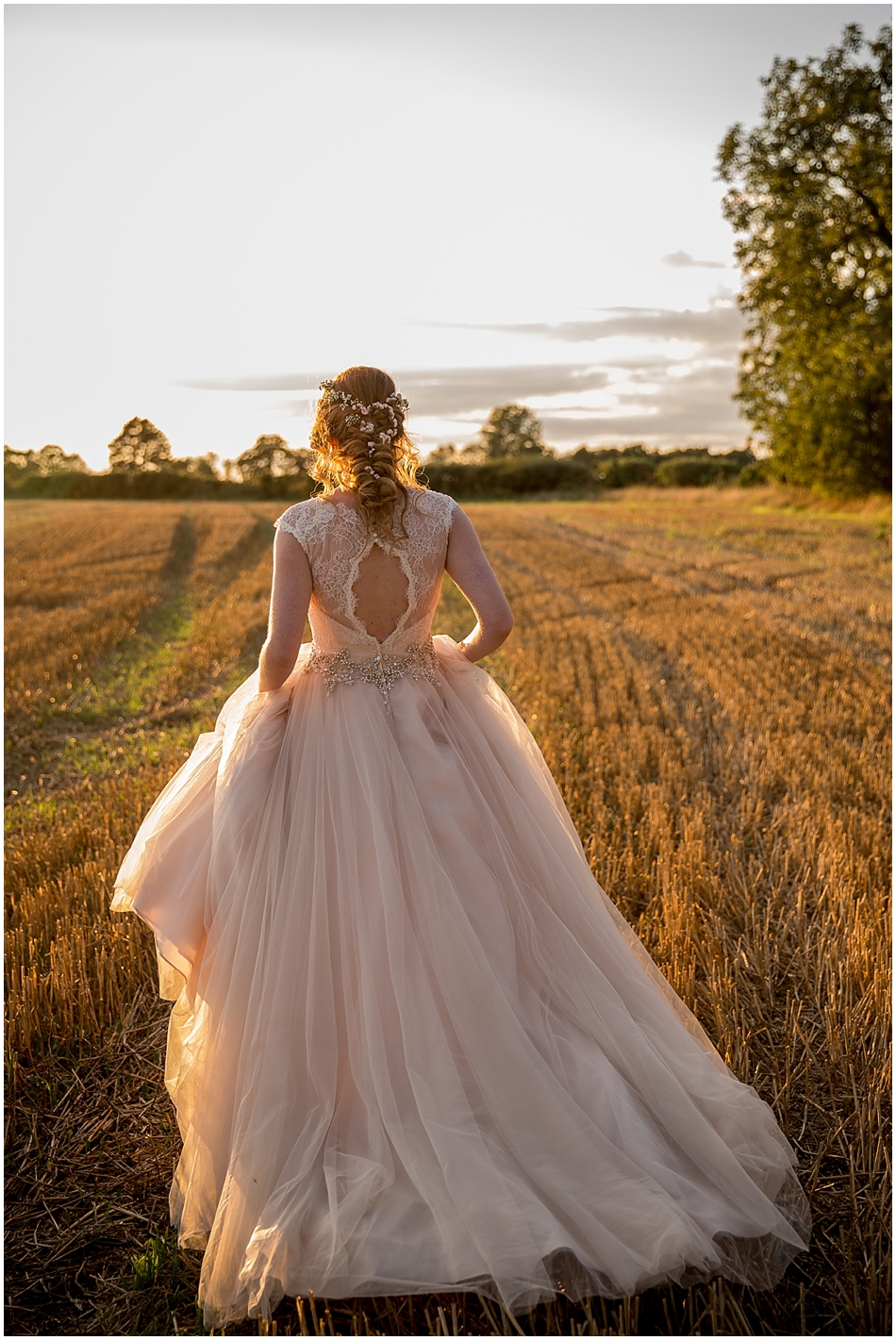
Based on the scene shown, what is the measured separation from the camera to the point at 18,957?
414cm

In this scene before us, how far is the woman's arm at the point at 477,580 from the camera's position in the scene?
3.22 metres

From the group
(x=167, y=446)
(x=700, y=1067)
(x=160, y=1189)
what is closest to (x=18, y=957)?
(x=160, y=1189)

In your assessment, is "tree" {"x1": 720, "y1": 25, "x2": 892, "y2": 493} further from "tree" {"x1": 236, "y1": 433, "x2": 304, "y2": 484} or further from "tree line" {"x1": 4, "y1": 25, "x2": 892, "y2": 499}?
"tree" {"x1": 236, "y1": 433, "x2": 304, "y2": 484}

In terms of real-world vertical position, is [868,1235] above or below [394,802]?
below

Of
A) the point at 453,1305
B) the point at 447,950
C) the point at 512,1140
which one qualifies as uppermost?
the point at 447,950

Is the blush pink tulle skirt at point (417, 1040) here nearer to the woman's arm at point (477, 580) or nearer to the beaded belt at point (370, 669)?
the beaded belt at point (370, 669)

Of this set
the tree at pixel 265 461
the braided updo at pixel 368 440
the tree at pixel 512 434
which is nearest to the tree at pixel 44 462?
the tree at pixel 265 461

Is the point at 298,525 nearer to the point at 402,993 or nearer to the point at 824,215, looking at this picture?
the point at 402,993

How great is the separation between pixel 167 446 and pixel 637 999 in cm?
7228

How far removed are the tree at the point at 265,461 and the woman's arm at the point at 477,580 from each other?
52628 mm

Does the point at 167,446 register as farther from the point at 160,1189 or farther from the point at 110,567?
the point at 160,1189

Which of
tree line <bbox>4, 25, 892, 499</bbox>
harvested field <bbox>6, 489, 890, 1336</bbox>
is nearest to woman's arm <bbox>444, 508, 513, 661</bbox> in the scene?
harvested field <bbox>6, 489, 890, 1336</bbox>

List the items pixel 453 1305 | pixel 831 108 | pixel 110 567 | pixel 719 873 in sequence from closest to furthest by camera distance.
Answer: pixel 453 1305, pixel 719 873, pixel 110 567, pixel 831 108

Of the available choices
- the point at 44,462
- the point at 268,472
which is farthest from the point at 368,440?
the point at 44,462
